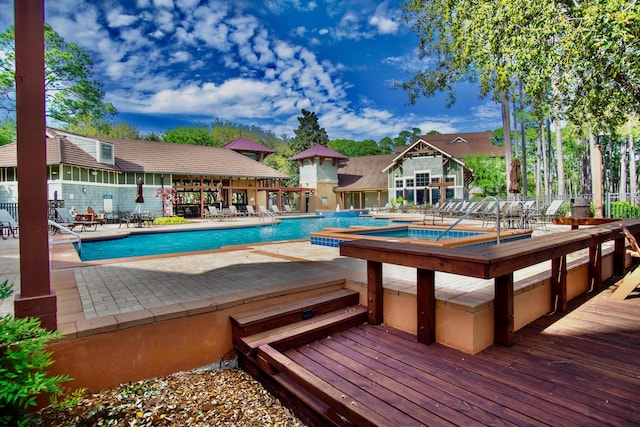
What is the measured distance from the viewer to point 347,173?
32.8m

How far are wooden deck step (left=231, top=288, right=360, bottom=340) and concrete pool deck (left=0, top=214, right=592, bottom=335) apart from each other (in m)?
0.19

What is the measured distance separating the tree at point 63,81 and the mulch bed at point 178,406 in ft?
86.4

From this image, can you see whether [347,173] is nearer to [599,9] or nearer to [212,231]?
[212,231]

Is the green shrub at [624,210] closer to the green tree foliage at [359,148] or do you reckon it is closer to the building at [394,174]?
the building at [394,174]

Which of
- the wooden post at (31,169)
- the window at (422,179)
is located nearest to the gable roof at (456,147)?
the window at (422,179)

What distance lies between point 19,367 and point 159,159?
22.6 m

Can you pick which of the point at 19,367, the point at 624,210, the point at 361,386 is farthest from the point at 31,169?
the point at 624,210

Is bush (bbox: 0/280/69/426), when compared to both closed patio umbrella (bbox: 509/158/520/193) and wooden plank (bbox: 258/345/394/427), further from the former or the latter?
closed patio umbrella (bbox: 509/158/520/193)

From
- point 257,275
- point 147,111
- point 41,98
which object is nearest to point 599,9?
point 257,275

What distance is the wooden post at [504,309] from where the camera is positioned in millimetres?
2609

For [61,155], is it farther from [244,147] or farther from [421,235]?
[421,235]

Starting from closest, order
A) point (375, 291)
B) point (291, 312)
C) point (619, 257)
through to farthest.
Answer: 1. point (291, 312)
2. point (375, 291)
3. point (619, 257)

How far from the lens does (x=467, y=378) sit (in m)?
2.22

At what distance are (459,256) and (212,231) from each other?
42.7 ft
